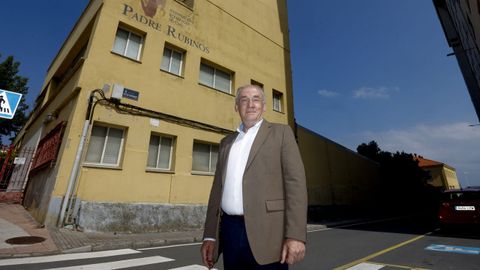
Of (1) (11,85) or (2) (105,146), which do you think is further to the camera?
(1) (11,85)

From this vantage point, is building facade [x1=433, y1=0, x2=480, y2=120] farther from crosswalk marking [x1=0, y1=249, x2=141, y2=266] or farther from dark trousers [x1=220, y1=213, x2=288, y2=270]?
crosswalk marking [x1=0, y1=249, x2=141, y2=266]

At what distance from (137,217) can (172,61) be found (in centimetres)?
668

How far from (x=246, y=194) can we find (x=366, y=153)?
1406 inches

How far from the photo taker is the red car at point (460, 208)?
830cm

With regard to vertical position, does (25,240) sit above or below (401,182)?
below

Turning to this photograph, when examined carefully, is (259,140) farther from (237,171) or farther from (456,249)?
(456,249)

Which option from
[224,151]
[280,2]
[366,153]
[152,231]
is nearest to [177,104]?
[152,231]

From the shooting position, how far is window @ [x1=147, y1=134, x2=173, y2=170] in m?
9.59

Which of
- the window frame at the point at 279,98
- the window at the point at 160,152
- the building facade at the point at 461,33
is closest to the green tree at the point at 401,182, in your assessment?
the building facade at the point at 461,33

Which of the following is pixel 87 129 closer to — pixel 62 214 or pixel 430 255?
pixel 62 214

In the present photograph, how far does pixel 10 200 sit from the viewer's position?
13.2 m

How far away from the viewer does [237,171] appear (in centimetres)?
195

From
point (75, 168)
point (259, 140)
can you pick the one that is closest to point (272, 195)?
point (259, 140)

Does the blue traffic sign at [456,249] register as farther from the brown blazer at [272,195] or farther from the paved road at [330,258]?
the brown blazer at [272,195]
